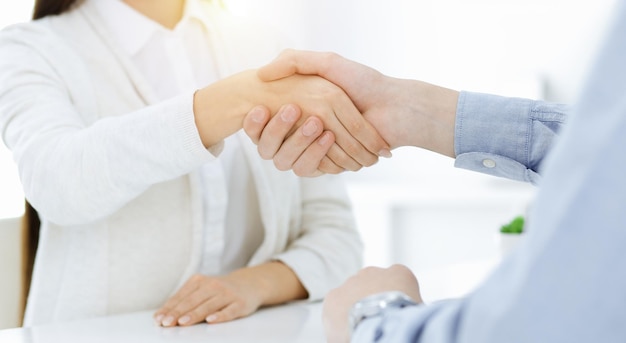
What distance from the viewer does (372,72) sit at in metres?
1.30

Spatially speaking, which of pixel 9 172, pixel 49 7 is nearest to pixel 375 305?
pixel 49 7

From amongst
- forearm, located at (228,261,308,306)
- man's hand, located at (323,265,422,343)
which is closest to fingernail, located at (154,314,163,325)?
forearm, located at (228,261,308,306)

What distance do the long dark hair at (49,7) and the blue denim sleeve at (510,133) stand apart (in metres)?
0.75

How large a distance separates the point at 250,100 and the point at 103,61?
1.12 feet

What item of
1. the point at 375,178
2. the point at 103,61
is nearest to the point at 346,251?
the point at 103,61

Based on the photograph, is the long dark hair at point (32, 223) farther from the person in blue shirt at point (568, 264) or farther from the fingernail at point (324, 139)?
the person in blue shirt at point (568, 264)

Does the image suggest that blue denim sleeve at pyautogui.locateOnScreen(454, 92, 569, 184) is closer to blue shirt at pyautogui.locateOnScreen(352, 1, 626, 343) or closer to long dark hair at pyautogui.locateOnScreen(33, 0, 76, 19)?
blue shirt at pyautogui.locateOnScreen(352, 1, 626, 343)

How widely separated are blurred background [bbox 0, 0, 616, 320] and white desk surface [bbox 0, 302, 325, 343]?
235 centimetres

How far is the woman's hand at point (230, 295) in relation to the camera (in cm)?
116

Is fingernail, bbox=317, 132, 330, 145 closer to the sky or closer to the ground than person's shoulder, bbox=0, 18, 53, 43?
closer to the ground

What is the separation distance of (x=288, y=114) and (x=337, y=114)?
0.30 feet

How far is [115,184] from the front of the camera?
117 centimetres

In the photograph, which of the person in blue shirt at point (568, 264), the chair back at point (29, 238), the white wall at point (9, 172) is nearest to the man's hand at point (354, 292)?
the person in blue shirt at point (568, 264)

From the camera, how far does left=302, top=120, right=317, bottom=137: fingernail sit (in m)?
1.25
